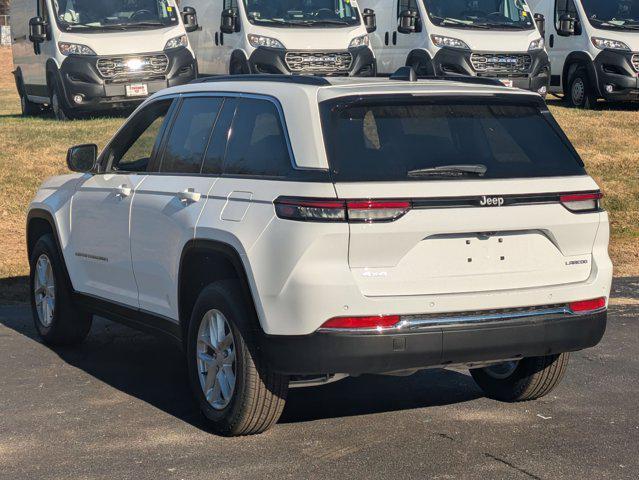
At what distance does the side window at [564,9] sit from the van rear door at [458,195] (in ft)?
53.5

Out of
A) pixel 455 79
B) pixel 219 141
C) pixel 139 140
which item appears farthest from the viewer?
pixel 139 140

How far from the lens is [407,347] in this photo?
5.70m

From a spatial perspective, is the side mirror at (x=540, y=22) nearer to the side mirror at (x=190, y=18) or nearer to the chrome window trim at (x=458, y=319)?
the side mirror at (x=190, y=18)

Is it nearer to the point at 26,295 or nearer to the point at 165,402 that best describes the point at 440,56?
the point at 26,295

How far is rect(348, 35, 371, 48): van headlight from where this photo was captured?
20.7 m

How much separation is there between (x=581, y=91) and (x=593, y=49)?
0.80 meters

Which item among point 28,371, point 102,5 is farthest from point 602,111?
point 28,371

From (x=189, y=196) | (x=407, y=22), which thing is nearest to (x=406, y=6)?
(x=407, y=22)

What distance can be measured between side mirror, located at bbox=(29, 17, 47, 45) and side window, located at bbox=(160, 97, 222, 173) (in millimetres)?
14143

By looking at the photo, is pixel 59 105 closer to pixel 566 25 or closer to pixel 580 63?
pixel 566 25

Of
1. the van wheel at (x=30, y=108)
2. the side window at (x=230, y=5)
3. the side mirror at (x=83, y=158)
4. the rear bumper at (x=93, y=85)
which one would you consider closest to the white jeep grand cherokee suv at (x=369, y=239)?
the side mirror at (x=83, y=158)

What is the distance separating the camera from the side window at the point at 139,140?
7324 millimetres

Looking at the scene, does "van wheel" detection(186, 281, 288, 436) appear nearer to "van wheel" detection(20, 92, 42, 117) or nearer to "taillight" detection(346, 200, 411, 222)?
"taillight" detection(346, 200, 411, 222)

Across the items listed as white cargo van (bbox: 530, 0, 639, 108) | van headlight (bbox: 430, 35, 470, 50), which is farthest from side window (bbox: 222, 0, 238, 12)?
white cargo van (bbox: 530, 0, 639, 108)
